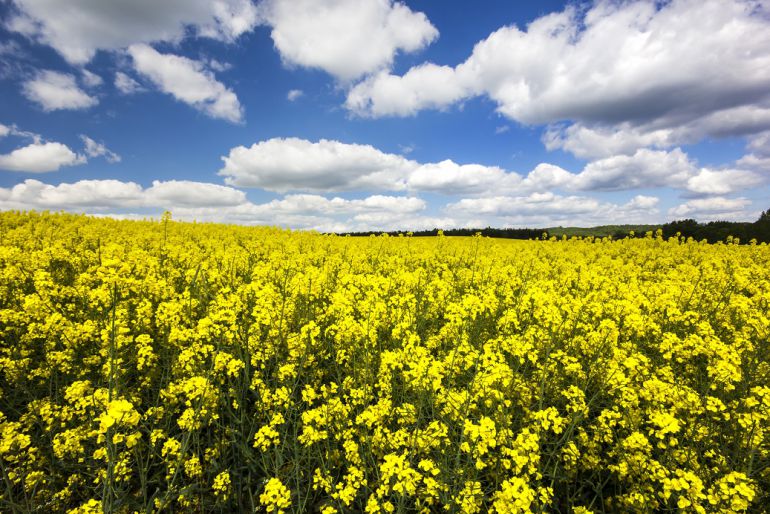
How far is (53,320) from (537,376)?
5944 mm

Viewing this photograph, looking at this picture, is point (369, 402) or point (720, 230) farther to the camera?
point (720, 230)

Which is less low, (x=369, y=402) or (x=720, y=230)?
(x=720, y=230)

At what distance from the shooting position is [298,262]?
9.09 m

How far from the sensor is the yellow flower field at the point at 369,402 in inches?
116

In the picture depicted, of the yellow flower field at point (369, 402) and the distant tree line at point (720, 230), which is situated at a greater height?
the distant tree line at point (720, 230)

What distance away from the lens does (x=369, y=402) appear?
4.24 meters

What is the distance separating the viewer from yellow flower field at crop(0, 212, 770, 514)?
9.66 feet

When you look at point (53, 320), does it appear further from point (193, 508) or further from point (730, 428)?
point (730, 428)

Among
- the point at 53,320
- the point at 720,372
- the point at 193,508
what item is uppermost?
the point at 53,320

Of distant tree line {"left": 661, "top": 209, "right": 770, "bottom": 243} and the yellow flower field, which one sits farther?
distant tree line {"left": 661, "top": 209, "right": 770, "bottom": 243}

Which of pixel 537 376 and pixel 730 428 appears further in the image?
pixel 537 376

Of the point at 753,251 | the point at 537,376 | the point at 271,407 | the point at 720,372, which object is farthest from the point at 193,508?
the point at 753,251

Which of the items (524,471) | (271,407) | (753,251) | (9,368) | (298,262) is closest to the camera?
(524,471)

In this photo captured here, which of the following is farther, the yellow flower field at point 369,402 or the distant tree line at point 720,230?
the distant tree line at point 720,230
